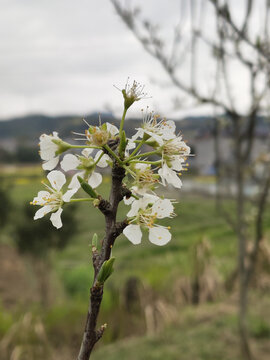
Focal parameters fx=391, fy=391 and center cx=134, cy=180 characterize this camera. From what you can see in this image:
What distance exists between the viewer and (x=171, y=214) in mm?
870

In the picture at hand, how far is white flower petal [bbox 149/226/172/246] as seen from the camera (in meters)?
0.82

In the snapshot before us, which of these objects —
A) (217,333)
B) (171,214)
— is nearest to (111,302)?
(217,333)

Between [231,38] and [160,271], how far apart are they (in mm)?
4493

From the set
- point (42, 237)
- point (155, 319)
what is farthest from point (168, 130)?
point (42, 237)

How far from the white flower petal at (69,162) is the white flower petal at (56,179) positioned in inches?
Result: 2.7

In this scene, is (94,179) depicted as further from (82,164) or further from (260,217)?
(260,217)

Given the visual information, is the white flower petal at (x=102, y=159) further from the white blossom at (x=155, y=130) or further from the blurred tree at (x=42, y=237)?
the blurred tree at (x=42, y=237)

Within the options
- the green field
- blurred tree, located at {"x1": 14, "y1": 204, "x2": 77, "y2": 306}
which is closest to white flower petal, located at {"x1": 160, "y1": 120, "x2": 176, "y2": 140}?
the green field

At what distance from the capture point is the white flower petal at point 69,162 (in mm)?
842

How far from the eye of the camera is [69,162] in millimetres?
848

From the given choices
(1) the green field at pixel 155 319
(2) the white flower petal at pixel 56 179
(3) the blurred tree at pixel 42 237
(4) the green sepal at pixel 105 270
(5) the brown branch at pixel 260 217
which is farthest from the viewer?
(3) the blurred tree at pixel 42 237

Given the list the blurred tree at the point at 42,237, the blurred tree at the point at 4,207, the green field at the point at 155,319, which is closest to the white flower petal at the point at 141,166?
the green field at the point at 155,319

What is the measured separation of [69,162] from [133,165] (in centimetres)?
15

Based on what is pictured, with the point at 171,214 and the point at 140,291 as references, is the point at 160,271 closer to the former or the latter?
the point at 140,291
